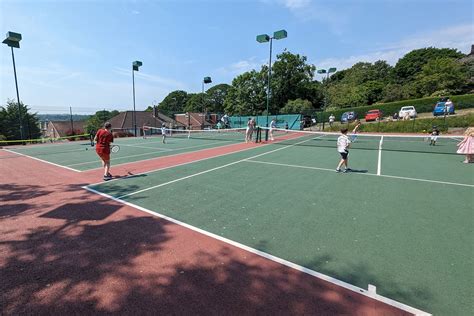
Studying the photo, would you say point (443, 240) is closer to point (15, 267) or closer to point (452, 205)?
point (452, 205)

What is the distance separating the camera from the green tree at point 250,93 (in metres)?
56.5

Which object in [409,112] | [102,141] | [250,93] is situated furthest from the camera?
[250,93]

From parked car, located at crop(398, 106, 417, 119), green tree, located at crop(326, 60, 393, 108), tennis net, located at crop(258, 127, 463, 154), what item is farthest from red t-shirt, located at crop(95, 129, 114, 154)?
green tree, located at crop(326, 60, 393, 108)

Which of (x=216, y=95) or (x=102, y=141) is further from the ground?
(x=216, y=95)

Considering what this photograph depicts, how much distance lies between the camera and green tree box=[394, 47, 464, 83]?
6362 cm

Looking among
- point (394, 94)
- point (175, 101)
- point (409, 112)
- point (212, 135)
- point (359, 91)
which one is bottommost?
point (212, 135)

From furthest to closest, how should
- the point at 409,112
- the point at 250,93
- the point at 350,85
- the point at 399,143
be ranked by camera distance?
the point at 350,85, the point at 250,93, the point at 409,112, the point at 399,143

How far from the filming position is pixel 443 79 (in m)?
44.6

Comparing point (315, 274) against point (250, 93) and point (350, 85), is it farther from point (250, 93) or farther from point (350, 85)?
point (350, 85)

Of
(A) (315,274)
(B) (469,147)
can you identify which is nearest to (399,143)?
(B) (469,147)

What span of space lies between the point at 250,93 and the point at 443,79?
126ft

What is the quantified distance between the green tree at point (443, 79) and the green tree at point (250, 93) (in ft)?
107

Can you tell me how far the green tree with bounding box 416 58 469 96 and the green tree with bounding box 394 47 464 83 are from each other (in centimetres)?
1659

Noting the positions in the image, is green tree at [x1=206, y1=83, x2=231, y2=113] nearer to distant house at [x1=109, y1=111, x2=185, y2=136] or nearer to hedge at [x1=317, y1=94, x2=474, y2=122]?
distant house at [x1=109, y1=111, x2=185, y2=136]
